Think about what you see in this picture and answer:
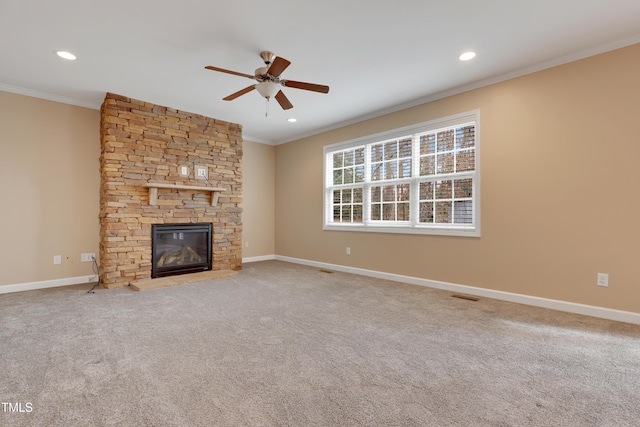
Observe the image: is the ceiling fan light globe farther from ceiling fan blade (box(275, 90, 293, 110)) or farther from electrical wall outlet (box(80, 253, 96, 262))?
electrical wall outlet (box(80, 253, 96, 262))

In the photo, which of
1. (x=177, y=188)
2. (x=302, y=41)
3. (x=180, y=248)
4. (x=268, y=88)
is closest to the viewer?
(x=302, y=41)

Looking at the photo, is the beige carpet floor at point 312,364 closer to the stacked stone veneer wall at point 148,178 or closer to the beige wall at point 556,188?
the beige wall at point 556,188

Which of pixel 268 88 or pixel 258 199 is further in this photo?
pixel 258 199

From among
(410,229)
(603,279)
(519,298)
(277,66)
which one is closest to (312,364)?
(277,66)

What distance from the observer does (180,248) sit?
15.7 feet

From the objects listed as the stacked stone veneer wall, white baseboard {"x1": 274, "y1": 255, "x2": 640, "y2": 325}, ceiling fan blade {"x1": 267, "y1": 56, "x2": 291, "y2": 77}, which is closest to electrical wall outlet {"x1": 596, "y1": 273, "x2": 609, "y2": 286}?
white baseboard {"x1": 274, "y1": 255, "x2": 640, "y2": 325}

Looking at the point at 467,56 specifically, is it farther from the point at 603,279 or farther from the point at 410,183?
the point at 603,279

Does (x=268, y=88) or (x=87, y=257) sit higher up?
(x=268, y=88)

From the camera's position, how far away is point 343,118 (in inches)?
199

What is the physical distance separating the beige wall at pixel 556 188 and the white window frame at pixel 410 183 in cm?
9

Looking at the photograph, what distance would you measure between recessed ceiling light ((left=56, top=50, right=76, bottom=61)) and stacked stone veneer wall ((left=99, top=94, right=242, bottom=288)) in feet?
3.08

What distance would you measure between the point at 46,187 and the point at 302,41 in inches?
159

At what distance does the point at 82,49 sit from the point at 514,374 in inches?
183

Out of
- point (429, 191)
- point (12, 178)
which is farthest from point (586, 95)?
point (12, 178)
